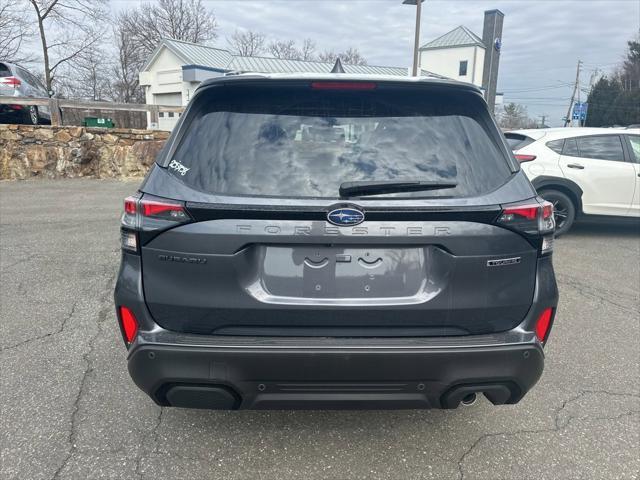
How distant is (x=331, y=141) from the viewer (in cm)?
195

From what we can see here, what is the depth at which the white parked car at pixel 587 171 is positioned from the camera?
668 cm

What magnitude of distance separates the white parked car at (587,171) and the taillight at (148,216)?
6.22 metres

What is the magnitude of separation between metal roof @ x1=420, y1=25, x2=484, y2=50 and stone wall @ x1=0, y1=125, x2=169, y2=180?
51.0 m

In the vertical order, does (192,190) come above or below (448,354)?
above

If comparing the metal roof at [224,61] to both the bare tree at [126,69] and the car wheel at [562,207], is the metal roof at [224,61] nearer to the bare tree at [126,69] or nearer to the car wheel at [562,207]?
the bare tree at [126,69]

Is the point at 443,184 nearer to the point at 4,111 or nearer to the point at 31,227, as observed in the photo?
the point at 31,227

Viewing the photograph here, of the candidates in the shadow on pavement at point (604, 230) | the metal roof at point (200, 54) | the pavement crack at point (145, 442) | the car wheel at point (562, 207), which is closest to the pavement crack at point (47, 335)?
the pavement crack at point (145, 442)

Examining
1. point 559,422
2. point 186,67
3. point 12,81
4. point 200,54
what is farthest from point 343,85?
point 200,54

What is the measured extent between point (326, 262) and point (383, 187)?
1.30 ft

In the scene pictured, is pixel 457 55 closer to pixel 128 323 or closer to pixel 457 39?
pixel 457 39

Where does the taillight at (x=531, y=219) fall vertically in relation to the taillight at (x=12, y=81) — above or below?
below

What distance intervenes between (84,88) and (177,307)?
42.2m

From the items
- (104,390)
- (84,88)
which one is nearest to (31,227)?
(104,390)

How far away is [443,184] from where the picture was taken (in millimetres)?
A: 1896
